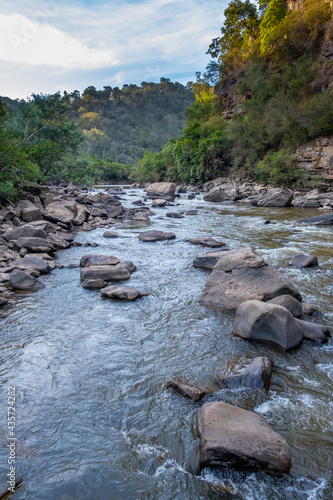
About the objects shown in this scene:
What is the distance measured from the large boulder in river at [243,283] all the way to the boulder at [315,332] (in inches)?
34.6

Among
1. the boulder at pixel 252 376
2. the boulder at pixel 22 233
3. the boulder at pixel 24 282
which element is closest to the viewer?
the boulder at pixel 252 376

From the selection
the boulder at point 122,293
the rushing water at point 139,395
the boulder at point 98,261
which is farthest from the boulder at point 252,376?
the boulder at point 98,261

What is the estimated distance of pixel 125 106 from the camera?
104438 millimetres

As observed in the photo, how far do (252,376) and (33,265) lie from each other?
5520mm

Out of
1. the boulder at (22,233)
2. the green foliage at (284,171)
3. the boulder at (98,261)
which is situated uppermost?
the green foliage at (284,171)

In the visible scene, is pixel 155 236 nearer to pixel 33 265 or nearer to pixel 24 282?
pixel 33 265

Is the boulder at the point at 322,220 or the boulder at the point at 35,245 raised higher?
the boulder at the point at 35,245

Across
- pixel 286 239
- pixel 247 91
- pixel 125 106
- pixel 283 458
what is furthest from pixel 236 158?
pixel 125 106

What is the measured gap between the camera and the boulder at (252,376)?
3.09 meters

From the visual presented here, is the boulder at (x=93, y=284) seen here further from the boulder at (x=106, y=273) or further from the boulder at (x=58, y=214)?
the boulder at (x=58, y=214)

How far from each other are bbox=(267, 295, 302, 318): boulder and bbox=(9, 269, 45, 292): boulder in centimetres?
441

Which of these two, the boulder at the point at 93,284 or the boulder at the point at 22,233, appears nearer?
the boulder at the point at 93,284

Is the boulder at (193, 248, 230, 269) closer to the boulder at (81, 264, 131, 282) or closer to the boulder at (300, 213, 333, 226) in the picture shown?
the boulder at (81, 264, 131, 282)

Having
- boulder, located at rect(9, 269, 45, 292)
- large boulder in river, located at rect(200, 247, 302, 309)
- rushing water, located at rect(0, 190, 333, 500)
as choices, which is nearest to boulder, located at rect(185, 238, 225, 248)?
rushing water, located at rect(0, 190, 333, 500)
